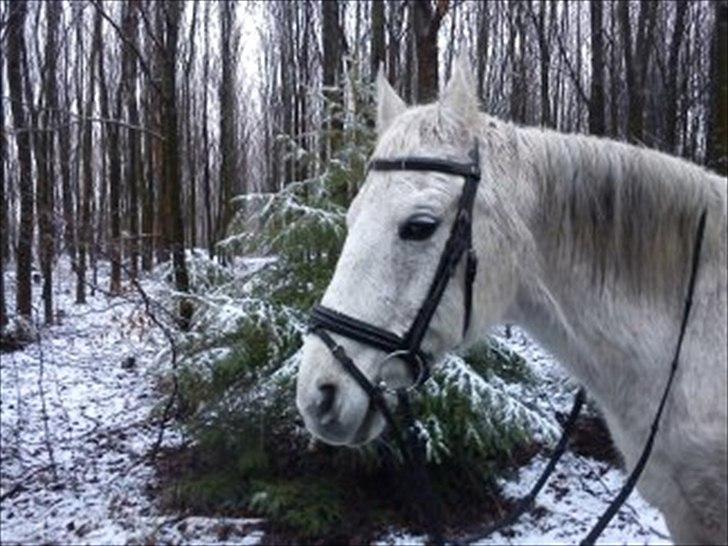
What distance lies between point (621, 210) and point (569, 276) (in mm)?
229

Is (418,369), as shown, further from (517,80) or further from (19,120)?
(517,80)

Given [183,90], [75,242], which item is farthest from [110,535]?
[183,90]

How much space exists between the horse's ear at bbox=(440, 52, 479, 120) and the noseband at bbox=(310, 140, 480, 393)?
106 mm

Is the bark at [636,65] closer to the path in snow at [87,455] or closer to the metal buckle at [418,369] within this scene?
the path in snow at [87,455]

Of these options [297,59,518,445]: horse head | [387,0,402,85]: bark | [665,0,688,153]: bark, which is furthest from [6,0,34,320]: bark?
[665,0,688,153]: bark

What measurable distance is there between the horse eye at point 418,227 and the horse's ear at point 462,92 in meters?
0.32

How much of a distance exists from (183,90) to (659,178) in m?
24.6

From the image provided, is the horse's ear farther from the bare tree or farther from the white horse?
the bare tree

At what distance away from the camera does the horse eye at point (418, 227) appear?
2131 millimetres

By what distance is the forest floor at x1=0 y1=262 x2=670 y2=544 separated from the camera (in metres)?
5.91

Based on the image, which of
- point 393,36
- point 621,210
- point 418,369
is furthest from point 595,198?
point 393,36

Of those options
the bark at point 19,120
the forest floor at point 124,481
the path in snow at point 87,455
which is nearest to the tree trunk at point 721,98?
the forest floor at point 124,481

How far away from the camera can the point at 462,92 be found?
2.21 m

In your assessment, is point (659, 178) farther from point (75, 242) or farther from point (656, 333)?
point (75, 242)
